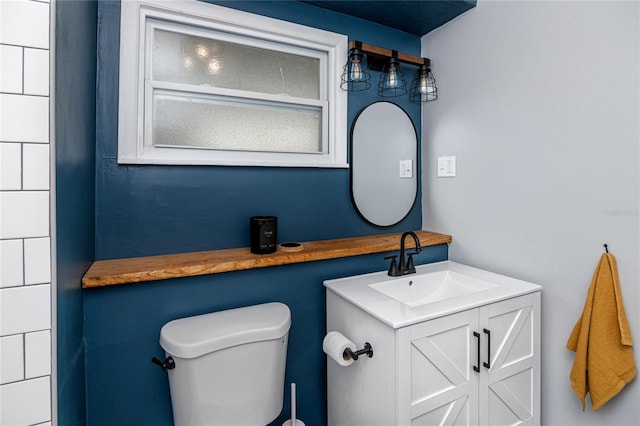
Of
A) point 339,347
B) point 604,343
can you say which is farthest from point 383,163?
point 604,343

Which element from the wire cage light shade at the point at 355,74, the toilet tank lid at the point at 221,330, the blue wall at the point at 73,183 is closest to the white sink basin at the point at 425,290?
the toilet tank lid at the point at 221,330

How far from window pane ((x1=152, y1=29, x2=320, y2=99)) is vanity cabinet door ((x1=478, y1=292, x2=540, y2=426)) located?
4.46ft

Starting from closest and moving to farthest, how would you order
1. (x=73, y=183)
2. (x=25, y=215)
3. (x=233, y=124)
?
(x=25, y=215) < (x=73, y=183) < (x=233, y=124)

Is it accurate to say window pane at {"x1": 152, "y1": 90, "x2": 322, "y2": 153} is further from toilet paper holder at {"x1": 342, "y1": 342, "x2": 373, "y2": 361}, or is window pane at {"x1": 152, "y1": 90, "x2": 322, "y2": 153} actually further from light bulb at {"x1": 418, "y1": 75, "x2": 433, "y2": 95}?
toilet paper holder at {"x1": 342, "y1": 342, "x2": 373, "y2": 361}

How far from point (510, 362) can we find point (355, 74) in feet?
4.90

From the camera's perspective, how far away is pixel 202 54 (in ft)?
4.84

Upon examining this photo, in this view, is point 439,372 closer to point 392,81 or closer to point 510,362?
point 510,362

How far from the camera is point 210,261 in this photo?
130 centimetres

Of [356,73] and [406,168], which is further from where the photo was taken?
[406,168]

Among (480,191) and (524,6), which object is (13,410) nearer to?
(480,191)

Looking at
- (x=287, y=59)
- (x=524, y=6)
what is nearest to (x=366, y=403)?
(x=287, y=59)

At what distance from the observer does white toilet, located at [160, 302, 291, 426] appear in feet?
3.53

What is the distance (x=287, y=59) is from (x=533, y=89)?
116 centimetres

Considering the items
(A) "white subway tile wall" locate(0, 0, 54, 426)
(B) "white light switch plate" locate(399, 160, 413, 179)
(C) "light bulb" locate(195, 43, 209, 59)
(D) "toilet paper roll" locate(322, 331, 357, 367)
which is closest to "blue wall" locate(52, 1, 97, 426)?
(A) "white subway tile wall" locate(0, 0, 54, 426)
